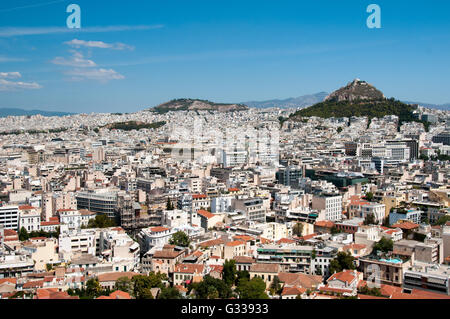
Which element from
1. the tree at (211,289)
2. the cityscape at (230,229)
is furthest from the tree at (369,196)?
the tree at (211,289)

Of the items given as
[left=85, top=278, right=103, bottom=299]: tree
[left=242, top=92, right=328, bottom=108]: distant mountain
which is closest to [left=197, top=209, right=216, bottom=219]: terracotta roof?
[left=85, top=278, right=103, bottom=299]: tree

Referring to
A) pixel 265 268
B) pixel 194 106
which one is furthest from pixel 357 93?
pixel 265 268

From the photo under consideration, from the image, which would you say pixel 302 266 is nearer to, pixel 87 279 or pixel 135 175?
pixel 87 279

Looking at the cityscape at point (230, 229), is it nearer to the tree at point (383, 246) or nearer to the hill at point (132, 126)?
the tree at point (383, 246)

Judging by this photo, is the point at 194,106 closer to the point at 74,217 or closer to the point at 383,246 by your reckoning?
the point at 74,217
